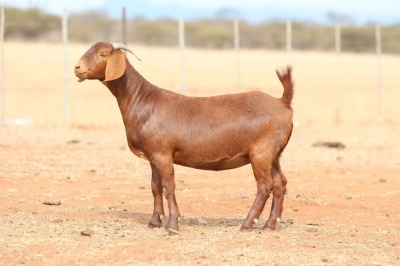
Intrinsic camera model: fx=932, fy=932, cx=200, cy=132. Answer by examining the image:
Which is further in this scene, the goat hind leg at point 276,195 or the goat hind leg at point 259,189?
the goat hind leg at point 276,195

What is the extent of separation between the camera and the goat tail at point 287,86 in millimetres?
9750

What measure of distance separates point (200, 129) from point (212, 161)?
36cm

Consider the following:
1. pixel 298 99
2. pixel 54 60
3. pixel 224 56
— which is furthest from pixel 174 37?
pixel 298 99

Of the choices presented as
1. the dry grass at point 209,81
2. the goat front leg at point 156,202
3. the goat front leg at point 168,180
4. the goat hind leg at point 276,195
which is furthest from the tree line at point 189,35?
the goat front leg at point 168,180

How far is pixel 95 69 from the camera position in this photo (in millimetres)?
9742

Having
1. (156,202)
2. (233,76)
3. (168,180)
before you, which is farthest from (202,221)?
(233,76)

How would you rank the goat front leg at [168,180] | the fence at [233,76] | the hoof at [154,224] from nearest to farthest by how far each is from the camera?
the goat front leg at [168,180]
the hoof at [154,224]
the fence at [233,76]

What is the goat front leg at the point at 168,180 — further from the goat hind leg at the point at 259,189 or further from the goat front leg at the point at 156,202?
the goat hind leg at the point at 259,189

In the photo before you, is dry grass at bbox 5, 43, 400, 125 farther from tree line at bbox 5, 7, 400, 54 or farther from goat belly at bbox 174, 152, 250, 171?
goat belly at bbox 174, 152, 250, 171

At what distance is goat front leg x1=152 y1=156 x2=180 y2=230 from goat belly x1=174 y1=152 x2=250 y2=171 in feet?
0.58

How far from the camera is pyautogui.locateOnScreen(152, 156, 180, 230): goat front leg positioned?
31.3 feet

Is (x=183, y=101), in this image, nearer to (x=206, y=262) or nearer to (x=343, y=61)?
(x=206, y=262)

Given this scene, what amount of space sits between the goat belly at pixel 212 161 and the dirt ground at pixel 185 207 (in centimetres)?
66

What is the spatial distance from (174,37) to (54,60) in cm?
1469
